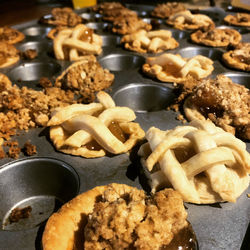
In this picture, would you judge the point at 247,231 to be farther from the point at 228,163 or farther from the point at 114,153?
the point at 114,153

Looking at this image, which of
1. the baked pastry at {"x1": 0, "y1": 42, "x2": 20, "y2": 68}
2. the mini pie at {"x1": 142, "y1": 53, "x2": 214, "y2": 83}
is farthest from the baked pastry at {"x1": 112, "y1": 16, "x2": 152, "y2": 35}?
the baked pastry at {"x1": 0, "y1": 42, "x2": 20, "y2": 68}

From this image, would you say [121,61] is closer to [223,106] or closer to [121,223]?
[223,106]

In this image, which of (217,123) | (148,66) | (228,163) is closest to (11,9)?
(148,66)

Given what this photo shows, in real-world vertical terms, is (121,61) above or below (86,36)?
below

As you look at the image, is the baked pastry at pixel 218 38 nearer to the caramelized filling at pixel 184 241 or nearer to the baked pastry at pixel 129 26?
the baked pastry at pixel 129 26

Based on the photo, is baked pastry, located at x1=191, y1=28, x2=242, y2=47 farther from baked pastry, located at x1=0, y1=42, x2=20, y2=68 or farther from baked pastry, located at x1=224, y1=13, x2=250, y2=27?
baked pastry, located at x1=0, y1=42, x2=20, y2=68

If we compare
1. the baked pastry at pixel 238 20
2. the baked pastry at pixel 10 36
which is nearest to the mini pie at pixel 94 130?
the baked pastry at pixel 10 36

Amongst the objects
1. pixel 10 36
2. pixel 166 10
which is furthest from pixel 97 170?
pixel 166 10
